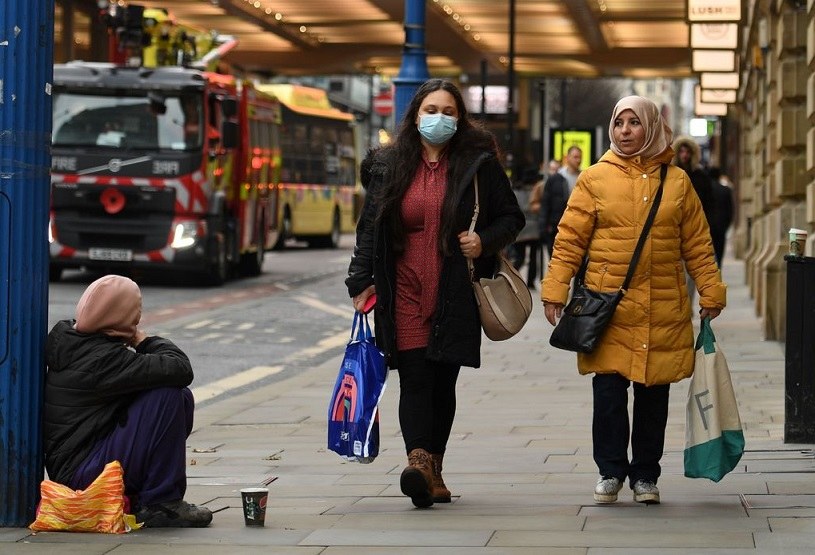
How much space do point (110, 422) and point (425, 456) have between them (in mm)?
1230

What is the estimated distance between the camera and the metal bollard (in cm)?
817

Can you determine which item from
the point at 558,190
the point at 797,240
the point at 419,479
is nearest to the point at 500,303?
the point at 419,479

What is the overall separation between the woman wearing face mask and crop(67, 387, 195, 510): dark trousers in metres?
0.96

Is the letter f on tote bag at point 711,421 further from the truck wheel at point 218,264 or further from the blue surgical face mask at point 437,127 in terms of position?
the truck wheel at point 218,264

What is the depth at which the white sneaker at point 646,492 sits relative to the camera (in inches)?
265

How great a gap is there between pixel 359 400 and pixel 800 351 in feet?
8.06

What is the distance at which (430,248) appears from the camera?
687 cm

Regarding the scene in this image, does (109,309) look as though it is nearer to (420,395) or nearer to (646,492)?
(420,395)

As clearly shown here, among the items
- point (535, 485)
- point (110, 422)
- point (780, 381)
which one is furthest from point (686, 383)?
point (110, 422)

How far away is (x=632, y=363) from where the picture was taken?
6754 millimetres

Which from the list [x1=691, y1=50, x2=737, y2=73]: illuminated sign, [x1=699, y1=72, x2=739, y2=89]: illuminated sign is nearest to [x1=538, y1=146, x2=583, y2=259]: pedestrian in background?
[x1=691, y1=50, x2=737, y2=73]: illuminated sign

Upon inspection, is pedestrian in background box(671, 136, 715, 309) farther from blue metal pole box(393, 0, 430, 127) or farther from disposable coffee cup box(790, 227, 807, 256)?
disposable coffee cup box(790, 227, 807, 256)

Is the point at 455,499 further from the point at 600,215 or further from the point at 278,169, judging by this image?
the point at 278,169

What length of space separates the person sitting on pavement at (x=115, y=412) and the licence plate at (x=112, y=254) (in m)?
16.7
